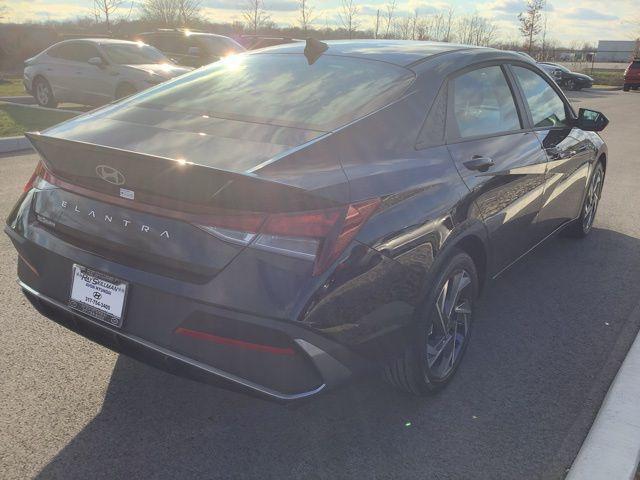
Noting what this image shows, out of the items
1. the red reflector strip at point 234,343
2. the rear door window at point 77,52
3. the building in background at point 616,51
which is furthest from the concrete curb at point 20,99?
the building in background at point 616,51

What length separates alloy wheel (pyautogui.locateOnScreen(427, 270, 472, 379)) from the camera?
278 centimetres

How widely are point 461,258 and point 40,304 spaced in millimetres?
1881

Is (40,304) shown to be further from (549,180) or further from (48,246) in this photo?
(549,180)

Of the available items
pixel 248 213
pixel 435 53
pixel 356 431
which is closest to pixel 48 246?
pixel 248 213

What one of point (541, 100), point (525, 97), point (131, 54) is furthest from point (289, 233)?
point (131, 54)

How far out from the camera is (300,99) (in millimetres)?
2785

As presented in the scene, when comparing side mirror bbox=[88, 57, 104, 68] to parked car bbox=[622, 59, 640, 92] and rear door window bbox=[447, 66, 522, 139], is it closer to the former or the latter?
rear door window bbox=[447, 66, 522, 139]

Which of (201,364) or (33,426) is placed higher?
(201,364)

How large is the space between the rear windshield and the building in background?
2040 inches

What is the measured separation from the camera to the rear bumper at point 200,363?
6.87ft

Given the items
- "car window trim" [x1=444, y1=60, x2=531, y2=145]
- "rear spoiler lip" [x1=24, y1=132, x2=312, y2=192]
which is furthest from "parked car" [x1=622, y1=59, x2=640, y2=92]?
"rear spoiler lip" [x1=24, y1=132, x2=312, y2=192]

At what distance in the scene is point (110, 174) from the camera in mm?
2197

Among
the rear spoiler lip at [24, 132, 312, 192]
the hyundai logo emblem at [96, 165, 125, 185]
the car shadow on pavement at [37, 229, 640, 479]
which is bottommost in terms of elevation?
the car shadow on pavement at [37, 229, 640, 479]

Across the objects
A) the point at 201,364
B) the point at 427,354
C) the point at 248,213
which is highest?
the point at 248,213
